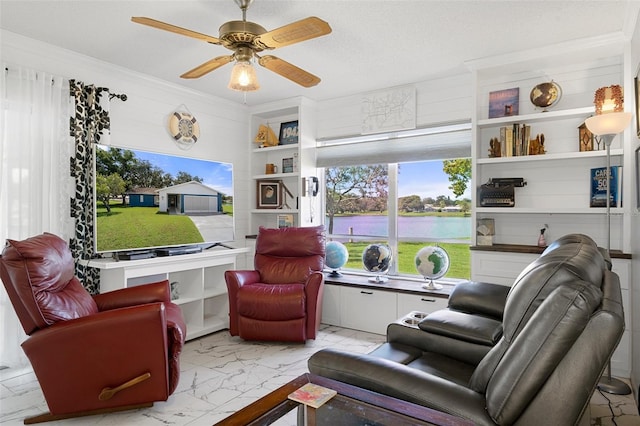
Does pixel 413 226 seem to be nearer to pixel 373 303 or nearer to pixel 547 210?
pixel 373 303

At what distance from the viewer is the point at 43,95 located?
3.05 m

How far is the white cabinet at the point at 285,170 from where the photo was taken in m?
4.61

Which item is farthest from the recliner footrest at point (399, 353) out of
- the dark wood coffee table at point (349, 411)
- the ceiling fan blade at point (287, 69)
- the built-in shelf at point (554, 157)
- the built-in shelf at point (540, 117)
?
the built-in shelf at point (540, 117)

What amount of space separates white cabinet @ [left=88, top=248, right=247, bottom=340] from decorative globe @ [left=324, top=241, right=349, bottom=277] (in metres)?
0.97

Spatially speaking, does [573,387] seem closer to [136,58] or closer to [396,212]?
[396,212]

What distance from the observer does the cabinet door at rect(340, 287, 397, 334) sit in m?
3.82

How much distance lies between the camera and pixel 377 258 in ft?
13.5

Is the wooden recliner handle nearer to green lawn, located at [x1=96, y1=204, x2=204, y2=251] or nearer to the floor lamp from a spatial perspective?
green lawn, located at [x1=96, y1=204, x2=204, y2=251]

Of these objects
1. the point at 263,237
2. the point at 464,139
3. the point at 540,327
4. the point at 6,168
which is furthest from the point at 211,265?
the point at 540,327

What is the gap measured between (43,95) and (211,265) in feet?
6.66

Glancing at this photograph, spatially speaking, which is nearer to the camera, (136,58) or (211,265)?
(136,58)

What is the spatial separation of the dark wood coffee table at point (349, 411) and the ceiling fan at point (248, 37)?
5.51 ft

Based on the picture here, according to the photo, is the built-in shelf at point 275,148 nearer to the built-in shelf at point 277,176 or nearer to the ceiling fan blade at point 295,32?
the built-in shelf at point 277,176

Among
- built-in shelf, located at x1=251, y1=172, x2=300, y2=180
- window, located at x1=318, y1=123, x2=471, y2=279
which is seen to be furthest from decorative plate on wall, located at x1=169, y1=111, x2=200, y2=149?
window, located at x1=318, y1=123, x2=471, y2=279
